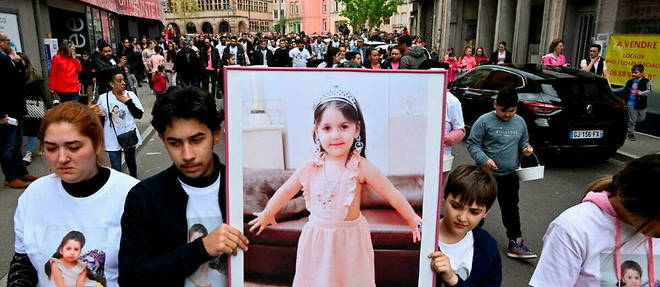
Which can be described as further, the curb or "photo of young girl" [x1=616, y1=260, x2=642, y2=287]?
the curb

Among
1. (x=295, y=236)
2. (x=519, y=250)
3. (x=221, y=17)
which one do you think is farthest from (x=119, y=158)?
(x=221, y=17)

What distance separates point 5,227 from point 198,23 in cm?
10423

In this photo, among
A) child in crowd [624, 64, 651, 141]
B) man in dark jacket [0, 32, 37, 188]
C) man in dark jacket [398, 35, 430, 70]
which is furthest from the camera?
child in crowd [624, 64, 651, 141]

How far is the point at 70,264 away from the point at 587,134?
24.7ft

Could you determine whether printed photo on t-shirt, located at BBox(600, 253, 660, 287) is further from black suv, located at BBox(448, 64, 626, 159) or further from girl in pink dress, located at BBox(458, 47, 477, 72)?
girl in pink dress, located at BBox(458, 47, 477, 72)

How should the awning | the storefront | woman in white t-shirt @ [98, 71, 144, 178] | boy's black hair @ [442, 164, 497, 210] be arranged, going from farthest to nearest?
the awning, the storefront, woman in white t-shirt @ [98, 71, 144, 178], boy's black hair @ [442, 164, 497, 210]

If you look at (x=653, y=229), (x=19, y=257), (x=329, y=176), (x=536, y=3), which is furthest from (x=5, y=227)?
(x=536, y=3)

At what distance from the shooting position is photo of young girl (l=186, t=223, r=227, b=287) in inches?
60.7

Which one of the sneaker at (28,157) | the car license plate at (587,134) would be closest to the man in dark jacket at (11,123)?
the sneaker at (28,157)

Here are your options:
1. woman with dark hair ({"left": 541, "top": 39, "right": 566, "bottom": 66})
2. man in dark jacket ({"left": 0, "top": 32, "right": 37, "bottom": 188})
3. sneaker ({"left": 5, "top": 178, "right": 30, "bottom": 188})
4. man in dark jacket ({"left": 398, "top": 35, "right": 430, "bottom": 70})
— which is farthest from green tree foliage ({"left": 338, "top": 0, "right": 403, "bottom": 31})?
sneaker ({"left": 5, "top": 178, "right": 30, "bottom": 188})

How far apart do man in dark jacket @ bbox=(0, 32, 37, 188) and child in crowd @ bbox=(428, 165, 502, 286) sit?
6.05 meters

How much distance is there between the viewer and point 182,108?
1.53m

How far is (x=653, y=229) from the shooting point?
1516 millimetres

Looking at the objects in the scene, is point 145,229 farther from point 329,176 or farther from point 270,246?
point 329,176
